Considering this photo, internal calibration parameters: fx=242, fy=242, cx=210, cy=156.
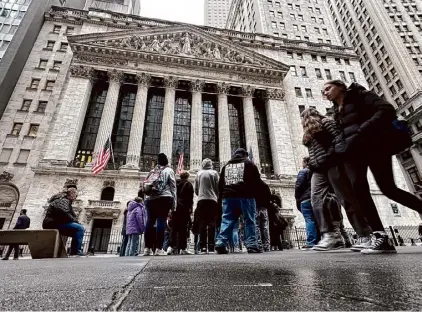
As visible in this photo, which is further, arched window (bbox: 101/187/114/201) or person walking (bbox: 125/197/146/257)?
arched window (bbox: 101/187/114/201)

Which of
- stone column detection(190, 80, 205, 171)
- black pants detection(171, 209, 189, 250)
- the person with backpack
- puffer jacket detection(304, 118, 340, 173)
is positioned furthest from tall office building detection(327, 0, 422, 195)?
the person with backpack

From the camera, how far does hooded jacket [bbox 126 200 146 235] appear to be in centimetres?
741

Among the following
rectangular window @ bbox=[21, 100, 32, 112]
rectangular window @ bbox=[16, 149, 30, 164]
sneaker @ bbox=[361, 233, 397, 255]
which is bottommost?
sneaker @ bbox=[361, 233, 397, 255]

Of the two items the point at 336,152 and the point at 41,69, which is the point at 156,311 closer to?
the point at 336,152

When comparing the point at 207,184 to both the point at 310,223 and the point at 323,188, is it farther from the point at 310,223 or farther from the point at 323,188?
the point at 323,188

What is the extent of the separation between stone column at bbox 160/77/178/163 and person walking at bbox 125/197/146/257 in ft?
43.7

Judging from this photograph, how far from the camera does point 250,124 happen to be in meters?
24.5

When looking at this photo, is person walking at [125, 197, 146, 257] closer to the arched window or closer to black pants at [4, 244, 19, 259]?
black pants at [4, 244, 19, 259]

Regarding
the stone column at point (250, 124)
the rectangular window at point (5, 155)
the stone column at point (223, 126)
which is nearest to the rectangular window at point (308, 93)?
the stone column at point (250, 124)

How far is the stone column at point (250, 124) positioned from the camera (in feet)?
75.0

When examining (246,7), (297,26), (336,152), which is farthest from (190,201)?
(246,7)

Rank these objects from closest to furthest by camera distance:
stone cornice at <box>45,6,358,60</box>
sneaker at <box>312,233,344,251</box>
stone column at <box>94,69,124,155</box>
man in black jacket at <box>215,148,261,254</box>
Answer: sneaker at <box>312,233,344,251</box> < man in black jacket at <box>215,148,261,254</box> < stone column at <box>94,69,124,155</box> < stone cornice at <box>45,6,358,60</box>

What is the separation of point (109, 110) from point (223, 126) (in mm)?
10719

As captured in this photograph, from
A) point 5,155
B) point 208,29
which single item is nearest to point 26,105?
point 5,155
